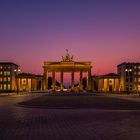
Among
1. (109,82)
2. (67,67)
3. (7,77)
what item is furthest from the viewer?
(109,82)

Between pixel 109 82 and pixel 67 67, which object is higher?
pixel 67 67

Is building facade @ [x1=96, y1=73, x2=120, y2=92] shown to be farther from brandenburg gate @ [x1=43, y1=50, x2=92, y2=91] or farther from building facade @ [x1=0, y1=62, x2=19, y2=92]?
building facade @ [x1=0, y1=62, x2=19, y2=92]

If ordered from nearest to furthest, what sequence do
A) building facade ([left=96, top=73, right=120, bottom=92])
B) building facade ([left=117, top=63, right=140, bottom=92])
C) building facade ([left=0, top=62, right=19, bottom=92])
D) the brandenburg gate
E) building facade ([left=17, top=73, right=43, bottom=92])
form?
the brandenburg gate < building facade ([left=0, top=62, right=19, bottom=92]) < building facade ([left=96, top=73, right=120, bottom=92]) < building facade ([left=17, top=73, right=43, bottom=92]) < building facade ([left=117, top=63, right=140, bottom=92])

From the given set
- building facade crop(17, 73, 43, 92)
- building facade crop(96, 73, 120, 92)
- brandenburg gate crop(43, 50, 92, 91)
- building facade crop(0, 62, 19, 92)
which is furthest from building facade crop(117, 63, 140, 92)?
building facade crop(0, 62, 19, 92)

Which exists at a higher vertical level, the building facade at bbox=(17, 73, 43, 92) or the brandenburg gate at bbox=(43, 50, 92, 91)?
the brandenburg gate at bbox=(43, 50, 92, 91)

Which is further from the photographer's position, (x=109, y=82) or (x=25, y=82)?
(x=109, y=82)

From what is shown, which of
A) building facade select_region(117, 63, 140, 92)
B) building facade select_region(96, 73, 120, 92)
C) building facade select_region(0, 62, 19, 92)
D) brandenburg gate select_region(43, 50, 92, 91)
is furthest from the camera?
building facade select_region(117, 63, 140, 92)

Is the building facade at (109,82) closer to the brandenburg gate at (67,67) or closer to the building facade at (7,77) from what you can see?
the brandenburg gate at (67,67)

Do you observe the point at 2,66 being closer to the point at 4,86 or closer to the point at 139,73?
the point at 4,86

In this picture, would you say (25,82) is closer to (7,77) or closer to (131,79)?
(7,77)

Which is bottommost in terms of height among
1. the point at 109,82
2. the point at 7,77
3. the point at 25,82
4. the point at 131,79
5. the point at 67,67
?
the point at 109,82

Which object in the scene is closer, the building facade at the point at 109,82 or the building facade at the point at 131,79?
the building facade at the point at 109,82

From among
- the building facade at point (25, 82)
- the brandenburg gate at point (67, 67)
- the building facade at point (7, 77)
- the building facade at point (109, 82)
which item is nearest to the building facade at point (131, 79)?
the building facade at point (109, 82)

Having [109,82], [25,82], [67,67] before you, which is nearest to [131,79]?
[109,82]
